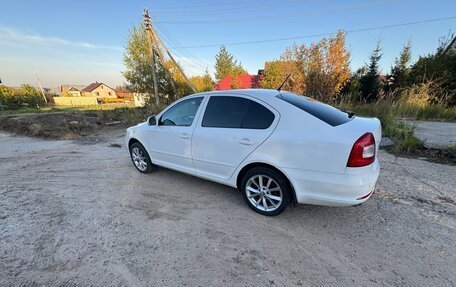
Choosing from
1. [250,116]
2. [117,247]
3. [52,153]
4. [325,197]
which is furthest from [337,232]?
[52,153]

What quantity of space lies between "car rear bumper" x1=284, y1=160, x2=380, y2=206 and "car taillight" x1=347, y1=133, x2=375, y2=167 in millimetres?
85

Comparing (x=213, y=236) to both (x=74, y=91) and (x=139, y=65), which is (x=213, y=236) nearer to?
(x=139, y=65)

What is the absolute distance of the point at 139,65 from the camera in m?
20.3

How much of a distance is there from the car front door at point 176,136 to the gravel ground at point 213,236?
479mm

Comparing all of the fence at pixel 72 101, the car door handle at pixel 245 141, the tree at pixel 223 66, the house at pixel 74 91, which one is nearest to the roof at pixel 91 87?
the house at pixel 74 91

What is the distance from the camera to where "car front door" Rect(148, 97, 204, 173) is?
3312 mm

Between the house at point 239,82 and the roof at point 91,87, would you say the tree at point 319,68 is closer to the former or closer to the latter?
the house at point 239,82

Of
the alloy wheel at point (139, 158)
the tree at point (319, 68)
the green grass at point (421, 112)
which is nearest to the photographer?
the alloy wheel at point (139, 158)

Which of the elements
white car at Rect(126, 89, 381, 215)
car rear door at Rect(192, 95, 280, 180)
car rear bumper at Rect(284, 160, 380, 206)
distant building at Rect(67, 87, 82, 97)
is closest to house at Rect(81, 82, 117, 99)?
distant building at Rect(67, 87, 82, 97)

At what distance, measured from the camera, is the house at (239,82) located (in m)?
30.4

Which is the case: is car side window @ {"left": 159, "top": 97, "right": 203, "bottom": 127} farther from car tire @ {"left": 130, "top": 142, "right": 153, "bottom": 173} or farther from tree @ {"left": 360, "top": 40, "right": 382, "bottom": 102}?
tree @ {"left": 360, "top": 40, "right": 382, "bottom": 102}

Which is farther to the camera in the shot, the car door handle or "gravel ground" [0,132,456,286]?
the car door handle

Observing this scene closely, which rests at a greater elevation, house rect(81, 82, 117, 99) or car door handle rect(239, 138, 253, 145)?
house rect(81, 82, 117, 99)

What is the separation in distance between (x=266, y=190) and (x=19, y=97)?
54.5 metres
